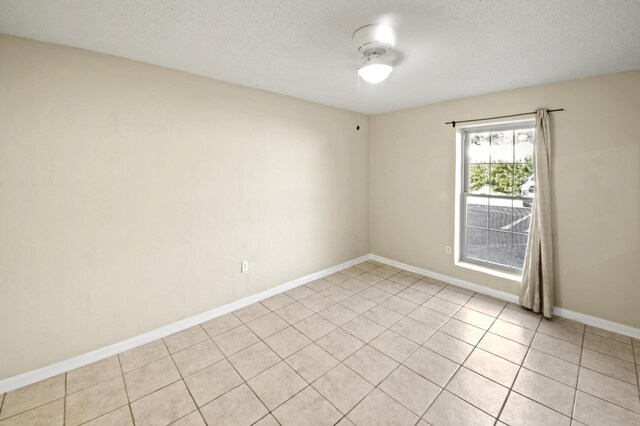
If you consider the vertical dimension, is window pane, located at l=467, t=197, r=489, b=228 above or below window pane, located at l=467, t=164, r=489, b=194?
below

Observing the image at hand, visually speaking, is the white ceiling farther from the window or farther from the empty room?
the window

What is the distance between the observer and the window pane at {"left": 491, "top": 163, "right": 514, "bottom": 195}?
10.8 feet

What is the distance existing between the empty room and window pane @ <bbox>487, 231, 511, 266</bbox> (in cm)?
3

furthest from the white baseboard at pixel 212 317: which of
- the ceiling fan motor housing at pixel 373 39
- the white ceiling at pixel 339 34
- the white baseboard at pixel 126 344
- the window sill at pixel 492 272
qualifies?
the ceiling fan motor housing at pixel 373 39

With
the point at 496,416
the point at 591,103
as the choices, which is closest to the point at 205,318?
the point at 496,416

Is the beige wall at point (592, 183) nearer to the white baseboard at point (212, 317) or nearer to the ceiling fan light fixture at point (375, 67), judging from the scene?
the white baseboard at point (212, 317)

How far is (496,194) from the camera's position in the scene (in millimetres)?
3438

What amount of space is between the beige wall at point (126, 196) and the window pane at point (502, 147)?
2.41 meters

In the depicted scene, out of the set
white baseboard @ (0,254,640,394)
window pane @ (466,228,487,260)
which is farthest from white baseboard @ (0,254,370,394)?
window pane @ (466,228,487,260)

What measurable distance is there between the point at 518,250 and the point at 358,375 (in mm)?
2554

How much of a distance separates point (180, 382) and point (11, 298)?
1313mm

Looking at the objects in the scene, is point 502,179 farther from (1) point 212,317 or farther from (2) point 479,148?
(1) point 212,317

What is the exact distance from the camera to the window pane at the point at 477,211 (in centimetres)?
356

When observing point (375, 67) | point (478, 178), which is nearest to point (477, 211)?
point (478, 178)
